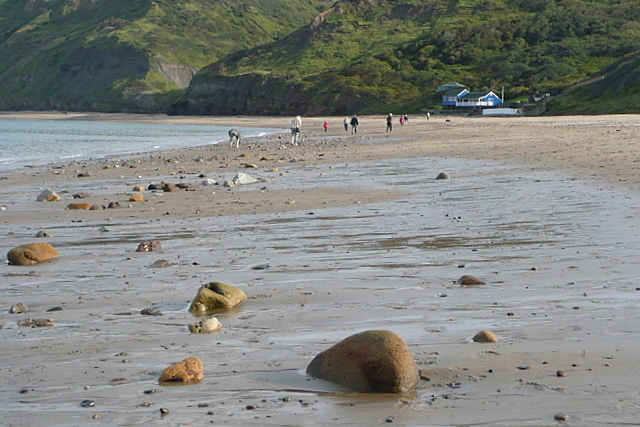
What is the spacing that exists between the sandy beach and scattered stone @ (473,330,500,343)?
0.06 m

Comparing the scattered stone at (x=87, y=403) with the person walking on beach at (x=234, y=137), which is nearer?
the scattered stone at (x=87, y=403)

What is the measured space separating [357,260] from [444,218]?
306 centimetres

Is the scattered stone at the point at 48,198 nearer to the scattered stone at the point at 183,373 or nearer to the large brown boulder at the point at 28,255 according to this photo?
the large brown boulder at the point at 28,255

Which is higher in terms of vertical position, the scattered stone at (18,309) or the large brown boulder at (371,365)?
the large brown boulder at (371,365)

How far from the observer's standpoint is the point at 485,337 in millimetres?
4988

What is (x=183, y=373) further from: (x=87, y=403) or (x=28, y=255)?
(x=28, y=255)

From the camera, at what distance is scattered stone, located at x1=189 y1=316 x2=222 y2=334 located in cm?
554

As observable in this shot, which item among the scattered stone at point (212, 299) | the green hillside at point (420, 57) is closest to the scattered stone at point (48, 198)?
the scattered stone at point (212, 299)

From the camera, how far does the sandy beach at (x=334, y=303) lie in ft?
13.1

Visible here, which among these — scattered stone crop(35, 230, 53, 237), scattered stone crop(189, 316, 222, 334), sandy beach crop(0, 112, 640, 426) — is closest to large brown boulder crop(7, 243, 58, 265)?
sandy beach crop(0, 112, 640, 426)

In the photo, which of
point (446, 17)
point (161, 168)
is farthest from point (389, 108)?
point (161, 168)

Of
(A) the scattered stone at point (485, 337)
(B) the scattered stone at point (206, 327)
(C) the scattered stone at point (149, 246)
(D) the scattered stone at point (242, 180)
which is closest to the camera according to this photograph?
(A) the scattered stone at point (485, 337)

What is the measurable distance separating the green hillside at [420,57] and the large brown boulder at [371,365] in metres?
84.9

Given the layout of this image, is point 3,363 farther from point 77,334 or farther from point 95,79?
point 95,79
